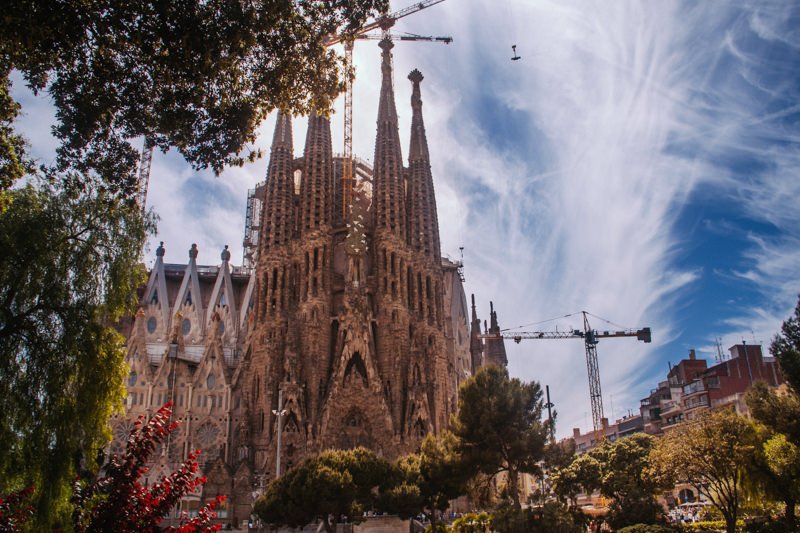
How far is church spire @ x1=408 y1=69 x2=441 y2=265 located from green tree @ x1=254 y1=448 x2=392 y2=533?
25137mm

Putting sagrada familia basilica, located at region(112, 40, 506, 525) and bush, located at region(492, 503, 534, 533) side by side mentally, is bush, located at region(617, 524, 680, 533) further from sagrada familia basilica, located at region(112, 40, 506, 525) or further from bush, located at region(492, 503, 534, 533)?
sagrada familia basilica, located at region(112, 40, 506, 525)

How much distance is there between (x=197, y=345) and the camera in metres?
57.2

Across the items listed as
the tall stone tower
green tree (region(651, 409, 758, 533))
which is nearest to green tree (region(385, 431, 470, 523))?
green tree (region(651, 409, 758, 533))

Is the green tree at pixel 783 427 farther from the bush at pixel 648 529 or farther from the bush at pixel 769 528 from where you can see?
the bush at pixel 648 529

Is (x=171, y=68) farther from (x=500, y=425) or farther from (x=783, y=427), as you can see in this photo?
(x=783, y=427)

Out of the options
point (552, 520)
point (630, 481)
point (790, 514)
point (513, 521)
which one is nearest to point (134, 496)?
point (513, 521)

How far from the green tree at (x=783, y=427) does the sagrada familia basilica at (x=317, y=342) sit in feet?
72.6

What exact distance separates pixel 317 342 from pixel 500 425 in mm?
22270

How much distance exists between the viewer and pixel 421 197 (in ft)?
172

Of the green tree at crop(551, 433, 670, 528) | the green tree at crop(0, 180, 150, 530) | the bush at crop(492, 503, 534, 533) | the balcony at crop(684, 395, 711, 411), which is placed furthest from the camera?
the balcony at crop(684, 395, 711, 411)

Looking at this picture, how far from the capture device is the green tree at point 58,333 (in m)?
11.0

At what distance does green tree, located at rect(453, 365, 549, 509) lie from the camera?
24.9 meters

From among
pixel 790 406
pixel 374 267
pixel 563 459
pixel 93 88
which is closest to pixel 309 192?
pixel 374 267

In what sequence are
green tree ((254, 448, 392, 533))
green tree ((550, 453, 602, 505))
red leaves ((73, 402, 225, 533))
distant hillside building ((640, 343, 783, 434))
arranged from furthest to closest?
1. distant hillside building ((640, 343, 783, 434))
2. green tree ((550, 453, 602, 505))
3. green tree ((254, 448, 392, 533))
4. red leaves ((73, 402, 225, 533))
